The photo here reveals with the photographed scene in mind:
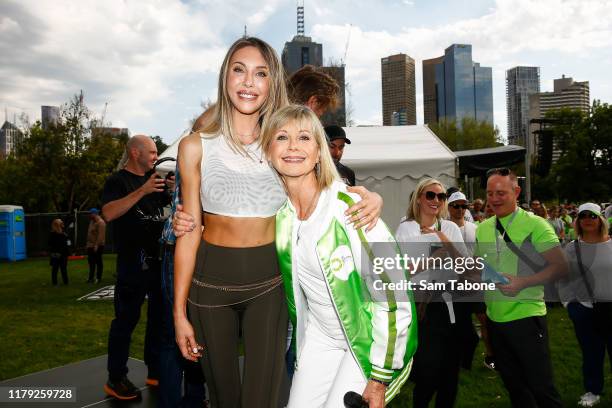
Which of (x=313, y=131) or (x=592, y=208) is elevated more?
(x=313, y=131)

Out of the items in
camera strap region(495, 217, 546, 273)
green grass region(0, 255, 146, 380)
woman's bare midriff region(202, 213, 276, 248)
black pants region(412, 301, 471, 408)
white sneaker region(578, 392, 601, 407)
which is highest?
woman's bare midriff region(202, 213, 276, 248)

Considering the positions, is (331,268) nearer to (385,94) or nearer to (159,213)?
(159,213)

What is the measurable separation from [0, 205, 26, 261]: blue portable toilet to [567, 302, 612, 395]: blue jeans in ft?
82.3

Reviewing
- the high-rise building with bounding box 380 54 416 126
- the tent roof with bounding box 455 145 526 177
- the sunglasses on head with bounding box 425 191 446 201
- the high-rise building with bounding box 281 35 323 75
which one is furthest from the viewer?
the high-rise building with bounding box 380 54 416 126

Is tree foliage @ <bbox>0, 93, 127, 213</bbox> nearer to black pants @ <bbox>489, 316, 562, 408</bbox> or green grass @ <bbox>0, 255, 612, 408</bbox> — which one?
green grass @ <bbox>0, 255, 612, 408</bbox>

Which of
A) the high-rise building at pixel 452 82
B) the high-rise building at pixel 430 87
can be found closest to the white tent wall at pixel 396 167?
the high-rise building at pixel 430 87

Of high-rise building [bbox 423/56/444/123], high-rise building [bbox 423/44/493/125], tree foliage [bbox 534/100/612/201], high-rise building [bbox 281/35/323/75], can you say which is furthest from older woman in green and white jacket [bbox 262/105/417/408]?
high-rise building [bbox 423/44/493/125]

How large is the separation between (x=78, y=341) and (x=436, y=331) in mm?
6161

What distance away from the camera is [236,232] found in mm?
2180

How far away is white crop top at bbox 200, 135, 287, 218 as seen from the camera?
217cm

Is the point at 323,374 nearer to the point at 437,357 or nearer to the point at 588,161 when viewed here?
the point at 437,357

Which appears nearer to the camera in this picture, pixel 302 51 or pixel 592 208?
pixel 592 208

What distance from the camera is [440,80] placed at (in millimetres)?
150625

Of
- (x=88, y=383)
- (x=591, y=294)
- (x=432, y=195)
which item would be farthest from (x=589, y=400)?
(x=88, y=383)
